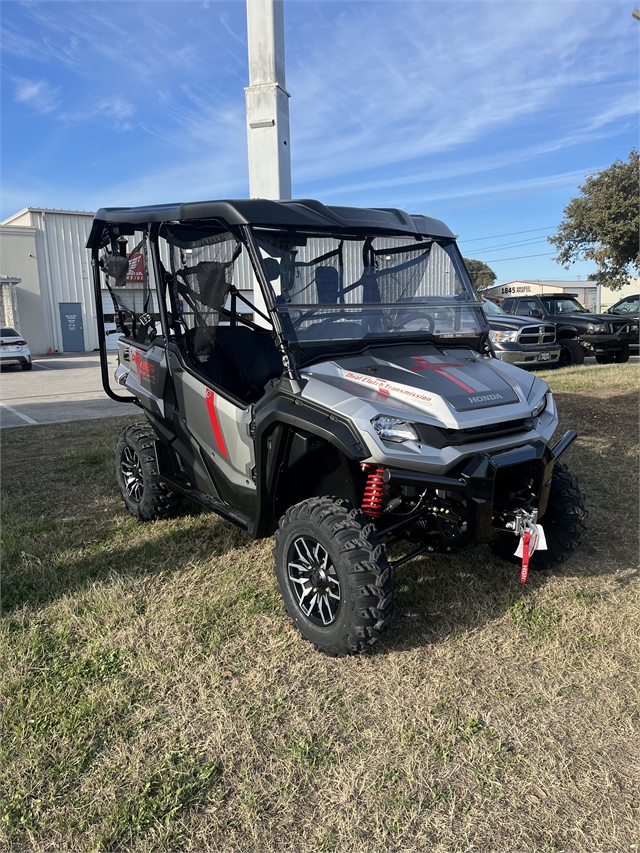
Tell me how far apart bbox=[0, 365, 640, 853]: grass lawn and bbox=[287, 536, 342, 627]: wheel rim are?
0.63ft

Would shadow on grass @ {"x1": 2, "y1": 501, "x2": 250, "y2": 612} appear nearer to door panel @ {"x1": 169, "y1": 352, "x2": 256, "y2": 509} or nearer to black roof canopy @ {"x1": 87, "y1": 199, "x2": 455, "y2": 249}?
door panel @ {"x1": 169, "y1": 352, "x2": 256, "y2": 509}

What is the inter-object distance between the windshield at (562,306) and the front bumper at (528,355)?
8.30ft

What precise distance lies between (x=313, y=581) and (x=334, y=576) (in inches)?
6.1

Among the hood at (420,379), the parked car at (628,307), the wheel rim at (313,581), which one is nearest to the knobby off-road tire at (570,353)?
the parked car at (628,307)

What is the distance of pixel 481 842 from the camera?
2.06 m

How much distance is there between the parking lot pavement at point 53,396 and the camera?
10094 mm

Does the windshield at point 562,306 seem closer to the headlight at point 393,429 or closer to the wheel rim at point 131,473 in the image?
the wheel rim at point 131,473

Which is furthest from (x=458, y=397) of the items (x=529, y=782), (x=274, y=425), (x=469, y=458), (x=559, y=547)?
(x=529, y=782)

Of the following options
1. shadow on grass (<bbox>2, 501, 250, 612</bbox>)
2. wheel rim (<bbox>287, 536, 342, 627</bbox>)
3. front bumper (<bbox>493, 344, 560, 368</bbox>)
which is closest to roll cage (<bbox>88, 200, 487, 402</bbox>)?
wheel rim (<bbox>287, 536, 342, 627</bbox>)

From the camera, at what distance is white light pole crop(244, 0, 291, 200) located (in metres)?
6.97

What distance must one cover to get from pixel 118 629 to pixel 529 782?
2.06 m

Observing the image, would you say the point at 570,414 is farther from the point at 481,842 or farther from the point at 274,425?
the point at 481,842

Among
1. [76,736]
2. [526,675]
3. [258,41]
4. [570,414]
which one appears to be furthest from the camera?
[570,414]

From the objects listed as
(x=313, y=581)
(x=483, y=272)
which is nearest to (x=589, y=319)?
(x=313, y=581)
